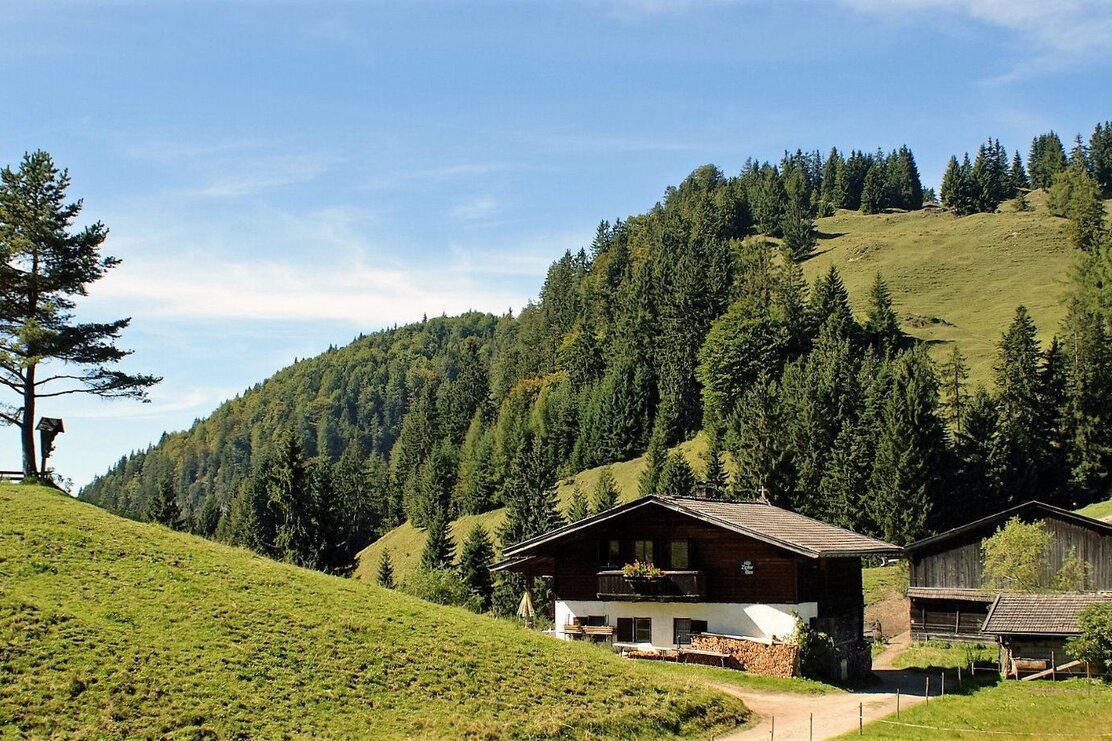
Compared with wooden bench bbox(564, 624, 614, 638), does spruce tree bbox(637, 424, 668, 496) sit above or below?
above

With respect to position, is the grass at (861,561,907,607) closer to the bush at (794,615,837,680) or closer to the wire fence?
the bush at (794,615,837,680)

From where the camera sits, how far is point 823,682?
126 ft

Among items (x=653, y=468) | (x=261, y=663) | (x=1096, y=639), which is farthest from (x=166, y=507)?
(x=1096, y=639)

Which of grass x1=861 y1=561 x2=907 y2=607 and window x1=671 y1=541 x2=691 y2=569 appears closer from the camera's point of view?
window x1=671 y1=541 x2=691 y2=569

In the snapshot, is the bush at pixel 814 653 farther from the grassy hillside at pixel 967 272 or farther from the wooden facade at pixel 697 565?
the grassy hillside at pixel 967 272

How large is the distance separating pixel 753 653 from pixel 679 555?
5772 mm

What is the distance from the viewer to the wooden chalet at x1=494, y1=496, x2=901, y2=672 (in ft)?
135

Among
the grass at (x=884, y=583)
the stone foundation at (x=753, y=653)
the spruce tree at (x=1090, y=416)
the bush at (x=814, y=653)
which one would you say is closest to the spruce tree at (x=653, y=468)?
the grass at (x=884, y=583)

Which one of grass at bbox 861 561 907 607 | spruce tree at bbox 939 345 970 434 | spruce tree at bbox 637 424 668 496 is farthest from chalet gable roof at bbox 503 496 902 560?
spruce tree at bbox 939 345 970 434

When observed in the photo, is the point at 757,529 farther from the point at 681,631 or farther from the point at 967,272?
the point at 967,272

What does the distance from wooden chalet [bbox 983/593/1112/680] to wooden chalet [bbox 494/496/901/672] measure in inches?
236

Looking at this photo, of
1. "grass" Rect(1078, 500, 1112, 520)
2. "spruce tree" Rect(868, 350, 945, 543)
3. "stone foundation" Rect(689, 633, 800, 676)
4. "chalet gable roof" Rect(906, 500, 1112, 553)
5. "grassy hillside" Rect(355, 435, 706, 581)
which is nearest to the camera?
"stone foundation" Rect(689, 633, 800, 676)

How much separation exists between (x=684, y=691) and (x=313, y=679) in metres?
11.5

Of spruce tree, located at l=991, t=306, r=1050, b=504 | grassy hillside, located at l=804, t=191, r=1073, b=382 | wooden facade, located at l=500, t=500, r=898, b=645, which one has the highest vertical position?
grassy hillside, located at l=804, t=191, r=1073, b=382
